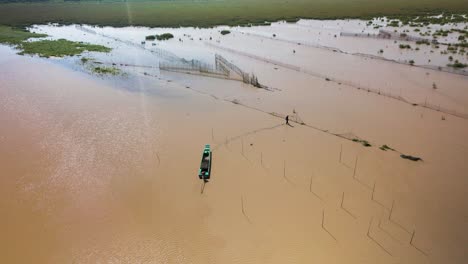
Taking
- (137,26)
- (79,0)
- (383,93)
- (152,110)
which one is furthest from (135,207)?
(79,0)

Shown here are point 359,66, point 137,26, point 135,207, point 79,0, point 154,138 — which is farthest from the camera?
point 79,0

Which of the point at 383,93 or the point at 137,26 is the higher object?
the point at 137,26

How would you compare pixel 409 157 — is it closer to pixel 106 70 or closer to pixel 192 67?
pixel 192 67

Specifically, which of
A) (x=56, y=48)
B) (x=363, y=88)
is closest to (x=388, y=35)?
(x=363, y=88)

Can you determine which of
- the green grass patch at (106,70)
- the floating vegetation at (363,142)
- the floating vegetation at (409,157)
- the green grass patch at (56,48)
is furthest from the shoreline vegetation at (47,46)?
the floating vegetation at (409,157)

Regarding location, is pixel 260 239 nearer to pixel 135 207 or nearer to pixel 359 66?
pixel 135 207

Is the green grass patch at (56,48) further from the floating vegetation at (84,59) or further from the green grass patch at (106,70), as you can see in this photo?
the green grass patch at (106,70)

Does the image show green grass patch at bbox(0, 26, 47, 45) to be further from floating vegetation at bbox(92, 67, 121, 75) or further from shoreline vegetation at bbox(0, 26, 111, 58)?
floating vegetation at bbox(92, 67, 121, 75)
